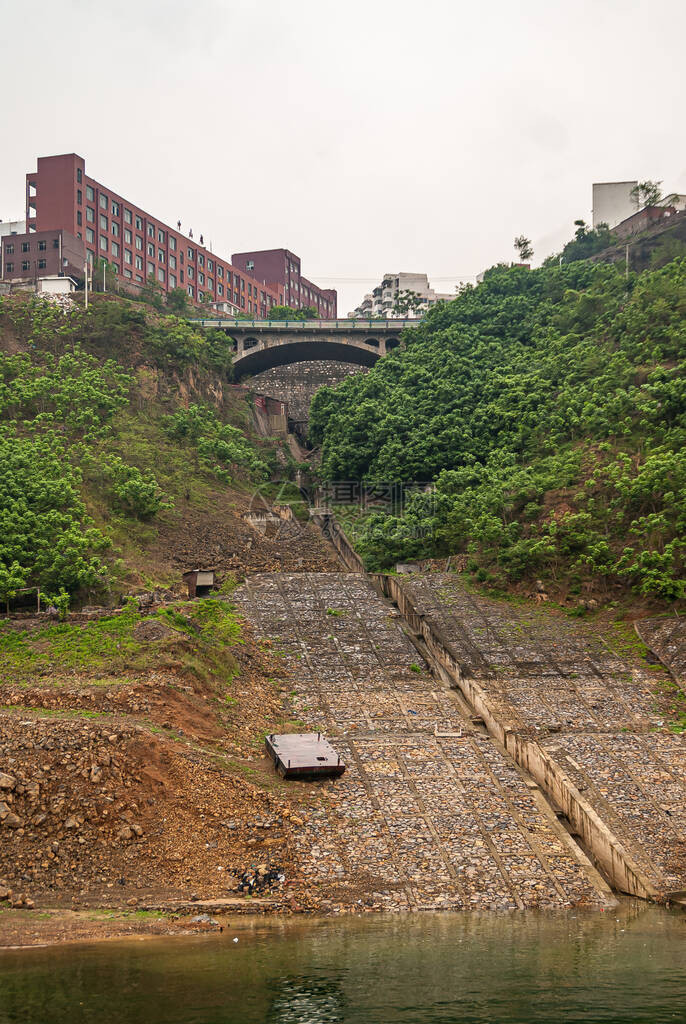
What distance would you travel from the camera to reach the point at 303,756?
22.9 meters

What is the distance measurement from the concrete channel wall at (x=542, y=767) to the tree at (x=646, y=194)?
4956 centimetres

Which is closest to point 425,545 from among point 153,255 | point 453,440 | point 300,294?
point 453,440

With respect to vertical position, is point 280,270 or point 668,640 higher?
point 280,270

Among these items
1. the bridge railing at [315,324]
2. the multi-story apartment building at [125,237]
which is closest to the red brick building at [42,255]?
the multi-story apartment building at [125,237]

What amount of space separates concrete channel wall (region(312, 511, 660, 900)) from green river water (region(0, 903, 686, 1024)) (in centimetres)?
225

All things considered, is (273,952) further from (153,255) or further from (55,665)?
(153,255)

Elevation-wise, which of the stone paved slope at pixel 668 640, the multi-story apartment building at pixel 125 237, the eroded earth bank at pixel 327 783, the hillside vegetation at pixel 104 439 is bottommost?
the eroded earth bank at pixel 327 783

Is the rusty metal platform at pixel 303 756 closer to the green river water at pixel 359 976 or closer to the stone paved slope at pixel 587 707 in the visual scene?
the green river water at pixel 359 976

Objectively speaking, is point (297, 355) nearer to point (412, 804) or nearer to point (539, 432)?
point (539, 432)

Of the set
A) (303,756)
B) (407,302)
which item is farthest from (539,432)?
(407,302)

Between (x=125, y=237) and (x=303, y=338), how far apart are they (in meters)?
22.2

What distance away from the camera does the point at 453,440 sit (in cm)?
4922

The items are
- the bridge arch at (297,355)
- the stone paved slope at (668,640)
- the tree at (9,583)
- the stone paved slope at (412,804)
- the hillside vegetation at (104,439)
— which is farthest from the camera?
the bridge arch at (297,355)

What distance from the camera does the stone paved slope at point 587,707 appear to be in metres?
21.5
